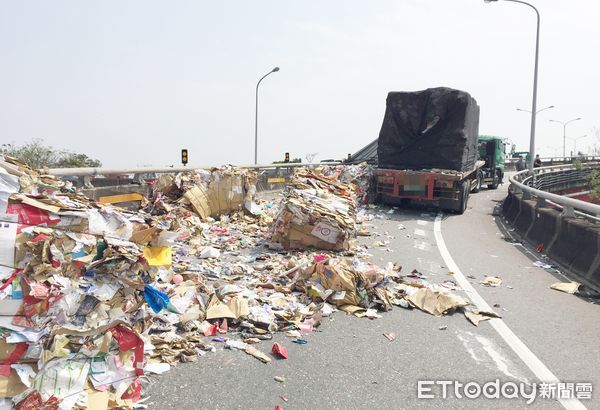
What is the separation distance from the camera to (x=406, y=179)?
15844 millimetres

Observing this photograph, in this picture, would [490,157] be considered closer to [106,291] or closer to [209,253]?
[209,253]

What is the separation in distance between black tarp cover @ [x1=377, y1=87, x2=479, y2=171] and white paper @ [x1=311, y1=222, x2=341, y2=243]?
8124 millimetres

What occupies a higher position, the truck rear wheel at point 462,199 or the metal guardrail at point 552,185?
the metal guardrail at point 552,185

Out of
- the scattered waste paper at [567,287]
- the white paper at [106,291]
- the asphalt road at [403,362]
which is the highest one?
the white paper at [106,291]

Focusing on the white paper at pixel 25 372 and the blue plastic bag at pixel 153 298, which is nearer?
the white paper at pixel 25 372

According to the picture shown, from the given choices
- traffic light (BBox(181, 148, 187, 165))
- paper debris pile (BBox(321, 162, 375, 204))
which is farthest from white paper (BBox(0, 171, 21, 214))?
traffic light (BBox(181, 148, 187, 165))

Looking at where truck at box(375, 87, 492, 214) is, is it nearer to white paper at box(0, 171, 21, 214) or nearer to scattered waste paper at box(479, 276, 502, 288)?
scattered waste paper at box(479, 276, 502, 288)

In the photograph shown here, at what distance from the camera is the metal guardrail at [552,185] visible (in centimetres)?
867

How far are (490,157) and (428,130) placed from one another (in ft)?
35.7

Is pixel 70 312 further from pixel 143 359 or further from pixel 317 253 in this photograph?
pixel 317 253

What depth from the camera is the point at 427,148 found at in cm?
1599

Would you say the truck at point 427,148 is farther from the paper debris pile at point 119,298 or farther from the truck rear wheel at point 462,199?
the paper debris pile at point 119,298

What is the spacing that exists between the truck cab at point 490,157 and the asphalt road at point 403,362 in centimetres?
1886

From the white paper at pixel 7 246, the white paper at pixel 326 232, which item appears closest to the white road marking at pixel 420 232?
the white paper at pixel 326 232
